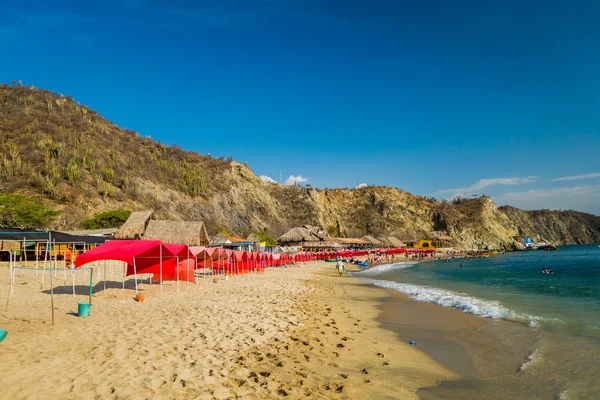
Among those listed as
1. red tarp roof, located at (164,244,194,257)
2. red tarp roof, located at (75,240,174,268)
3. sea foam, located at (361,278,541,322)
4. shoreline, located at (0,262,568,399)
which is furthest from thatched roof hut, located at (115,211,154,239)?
sea foam, located at (361,278,541,322)

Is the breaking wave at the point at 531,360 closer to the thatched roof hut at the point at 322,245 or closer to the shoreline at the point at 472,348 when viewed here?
the shoreline at the point at 472,348

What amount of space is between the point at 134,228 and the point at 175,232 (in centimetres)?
323

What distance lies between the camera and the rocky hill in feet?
128

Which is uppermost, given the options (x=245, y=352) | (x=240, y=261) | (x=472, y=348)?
(x=240, y=261)

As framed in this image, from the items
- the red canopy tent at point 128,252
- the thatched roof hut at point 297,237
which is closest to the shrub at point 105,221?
the red canopy tent at point 128,252

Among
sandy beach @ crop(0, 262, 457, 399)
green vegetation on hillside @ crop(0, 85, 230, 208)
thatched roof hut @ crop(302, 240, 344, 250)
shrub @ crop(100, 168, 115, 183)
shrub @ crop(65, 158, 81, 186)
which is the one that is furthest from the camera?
thatched roof hut @ crop(302, 240, 344, 250)

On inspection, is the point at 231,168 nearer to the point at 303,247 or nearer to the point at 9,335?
the point at 303,247

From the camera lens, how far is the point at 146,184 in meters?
48.2

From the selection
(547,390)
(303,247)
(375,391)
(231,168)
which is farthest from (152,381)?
(231,168)

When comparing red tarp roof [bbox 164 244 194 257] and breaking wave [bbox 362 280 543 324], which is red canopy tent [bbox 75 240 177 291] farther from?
breaking wave [bbox 362 280 543 324]

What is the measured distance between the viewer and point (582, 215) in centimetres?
18750

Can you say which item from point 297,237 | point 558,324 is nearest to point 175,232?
point 558,324

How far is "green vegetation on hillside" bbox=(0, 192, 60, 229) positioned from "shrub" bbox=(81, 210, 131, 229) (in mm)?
4232

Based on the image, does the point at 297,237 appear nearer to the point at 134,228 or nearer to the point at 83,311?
the point at 134,228
